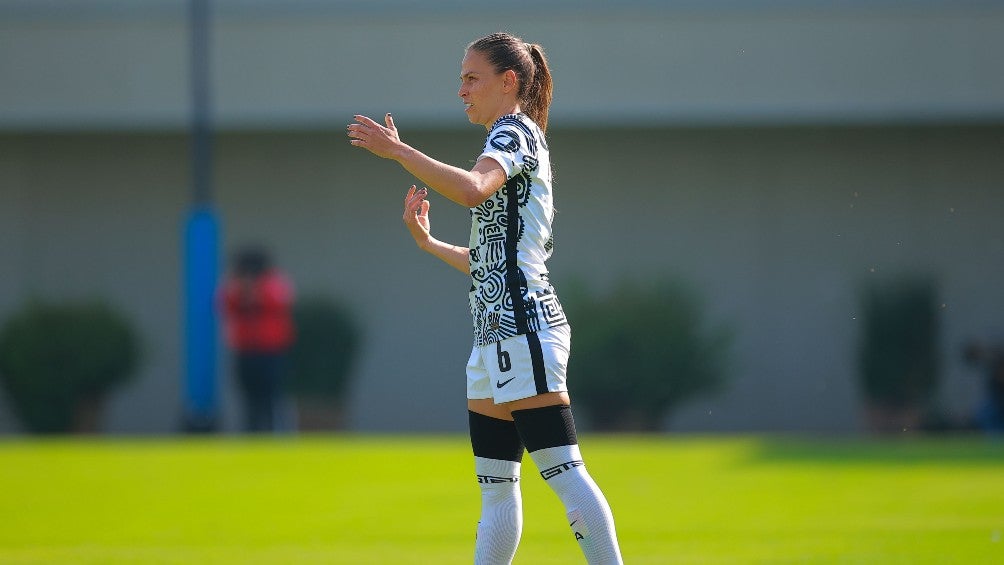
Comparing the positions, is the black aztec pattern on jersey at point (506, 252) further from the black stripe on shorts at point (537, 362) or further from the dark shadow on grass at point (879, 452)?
the dark shadow on grass at point (879, 452)

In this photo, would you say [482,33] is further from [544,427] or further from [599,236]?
[544,427]

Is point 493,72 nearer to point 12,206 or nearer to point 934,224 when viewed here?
point 934,224

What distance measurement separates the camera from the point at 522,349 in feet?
15.5

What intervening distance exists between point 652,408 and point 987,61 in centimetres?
643

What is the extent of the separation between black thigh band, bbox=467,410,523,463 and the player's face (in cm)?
98

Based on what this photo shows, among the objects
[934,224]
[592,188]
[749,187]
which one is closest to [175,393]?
[592,188]

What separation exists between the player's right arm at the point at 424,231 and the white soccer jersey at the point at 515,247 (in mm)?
410

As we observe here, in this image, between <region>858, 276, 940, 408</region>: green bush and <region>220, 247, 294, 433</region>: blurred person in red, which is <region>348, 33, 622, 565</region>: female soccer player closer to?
<region>220, 247, 294, 433</region>: blurred person in red

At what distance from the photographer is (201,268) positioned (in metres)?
19.8

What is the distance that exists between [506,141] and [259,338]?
13.2m

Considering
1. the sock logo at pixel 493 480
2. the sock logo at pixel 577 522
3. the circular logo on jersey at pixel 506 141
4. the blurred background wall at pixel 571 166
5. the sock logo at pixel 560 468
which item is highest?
the blurred background wall at pixel 571 166

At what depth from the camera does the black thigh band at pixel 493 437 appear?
4953 mm

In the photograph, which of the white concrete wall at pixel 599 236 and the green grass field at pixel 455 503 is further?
the white concrete wall at pixel 599 236

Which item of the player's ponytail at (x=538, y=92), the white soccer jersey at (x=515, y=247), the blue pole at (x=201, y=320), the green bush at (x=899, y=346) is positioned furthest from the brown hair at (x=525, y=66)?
the green bush at (x=899, y=346)
